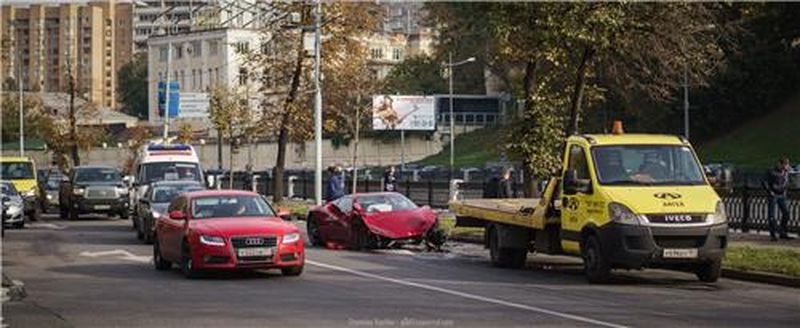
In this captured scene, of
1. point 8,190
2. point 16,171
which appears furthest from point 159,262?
point 16,171

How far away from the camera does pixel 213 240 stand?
18.8 metres

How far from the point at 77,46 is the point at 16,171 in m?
98.2

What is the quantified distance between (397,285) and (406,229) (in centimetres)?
817

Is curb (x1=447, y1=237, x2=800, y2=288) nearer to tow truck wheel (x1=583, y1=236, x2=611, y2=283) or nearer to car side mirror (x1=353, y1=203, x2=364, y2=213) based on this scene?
tow truck wheel (x1=583, y1=236, x2=611, y2=283)

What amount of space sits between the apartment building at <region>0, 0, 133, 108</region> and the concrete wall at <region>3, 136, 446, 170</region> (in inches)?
541

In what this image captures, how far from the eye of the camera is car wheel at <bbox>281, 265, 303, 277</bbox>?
19.5 meters

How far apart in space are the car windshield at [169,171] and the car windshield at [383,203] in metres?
13.8

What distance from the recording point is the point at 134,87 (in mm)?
154625

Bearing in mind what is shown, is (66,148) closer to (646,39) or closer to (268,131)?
(268,131)

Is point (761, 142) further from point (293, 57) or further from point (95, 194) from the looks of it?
point (95, 194)

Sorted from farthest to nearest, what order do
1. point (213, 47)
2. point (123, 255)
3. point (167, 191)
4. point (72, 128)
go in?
point (213, 47)
point (72, 128)
point (167, 191)
point (123, 255)

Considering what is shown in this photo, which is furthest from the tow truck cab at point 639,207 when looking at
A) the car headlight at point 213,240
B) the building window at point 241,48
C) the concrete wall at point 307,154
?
the concrete wall at point 307,154

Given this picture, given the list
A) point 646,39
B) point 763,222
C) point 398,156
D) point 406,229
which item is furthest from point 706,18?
point 398,156

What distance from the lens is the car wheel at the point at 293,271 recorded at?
64.1 ft
